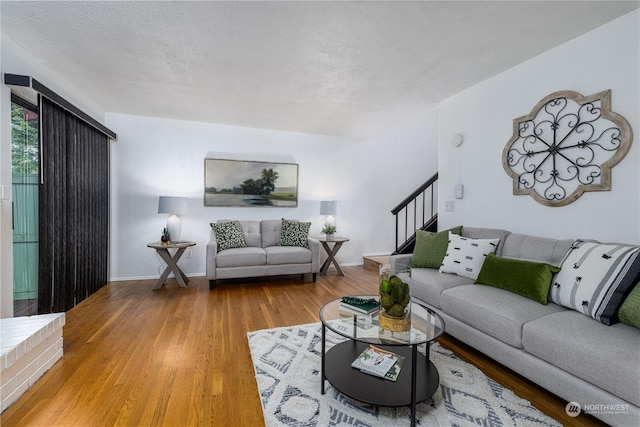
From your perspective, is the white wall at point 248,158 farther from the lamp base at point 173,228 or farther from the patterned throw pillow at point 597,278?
the patterned throw pillow at point 597,278

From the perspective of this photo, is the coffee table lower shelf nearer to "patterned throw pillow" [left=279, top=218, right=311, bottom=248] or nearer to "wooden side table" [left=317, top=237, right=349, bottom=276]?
"patterned throw pillow" [left=279, top=218, right=311, bottom=248]

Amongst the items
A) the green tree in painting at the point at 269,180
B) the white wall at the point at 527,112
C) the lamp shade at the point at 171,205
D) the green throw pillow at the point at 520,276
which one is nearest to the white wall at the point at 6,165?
the lamp shade at the point at 171,205

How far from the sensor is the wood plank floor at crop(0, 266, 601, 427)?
1.53 m

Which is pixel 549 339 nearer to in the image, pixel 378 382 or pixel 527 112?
pixel 378 382

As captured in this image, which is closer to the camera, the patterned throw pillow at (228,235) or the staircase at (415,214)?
the patterned throw pillow at (228,235)

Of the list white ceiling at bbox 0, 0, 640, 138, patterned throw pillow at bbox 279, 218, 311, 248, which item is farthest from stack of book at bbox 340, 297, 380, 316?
patterned throw pillow at bbox 279, 218, 311, 248

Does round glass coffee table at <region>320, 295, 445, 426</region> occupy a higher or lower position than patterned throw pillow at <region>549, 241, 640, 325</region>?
lower

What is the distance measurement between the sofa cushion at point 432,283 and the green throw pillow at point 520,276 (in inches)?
8.0

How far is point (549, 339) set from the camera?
156 centimetres

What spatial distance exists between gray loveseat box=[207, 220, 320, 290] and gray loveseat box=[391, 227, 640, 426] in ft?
6.58

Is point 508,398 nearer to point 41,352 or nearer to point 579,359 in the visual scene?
point 579,359

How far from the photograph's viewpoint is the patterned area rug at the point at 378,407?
1.46 meters

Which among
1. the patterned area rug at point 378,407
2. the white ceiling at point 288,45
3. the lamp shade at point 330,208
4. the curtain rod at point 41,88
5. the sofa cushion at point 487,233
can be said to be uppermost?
the white ceiling at point 288,45

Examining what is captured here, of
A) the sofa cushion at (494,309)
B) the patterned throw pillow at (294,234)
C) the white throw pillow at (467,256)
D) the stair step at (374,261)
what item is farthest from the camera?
the stair step at (374,261)
